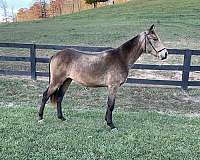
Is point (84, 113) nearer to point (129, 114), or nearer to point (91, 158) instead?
point (129, 114)

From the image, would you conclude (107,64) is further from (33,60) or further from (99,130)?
(33,60)

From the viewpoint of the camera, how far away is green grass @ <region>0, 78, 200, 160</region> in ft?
17.8

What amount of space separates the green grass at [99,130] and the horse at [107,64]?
525 millimetres

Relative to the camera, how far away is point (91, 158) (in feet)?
17.1

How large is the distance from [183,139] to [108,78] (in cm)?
180

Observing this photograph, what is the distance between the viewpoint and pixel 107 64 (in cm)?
672

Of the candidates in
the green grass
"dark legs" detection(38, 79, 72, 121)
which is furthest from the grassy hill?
"dark legs" detection(38, 79, 72, 121)

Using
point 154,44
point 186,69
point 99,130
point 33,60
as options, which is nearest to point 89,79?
point 99,130

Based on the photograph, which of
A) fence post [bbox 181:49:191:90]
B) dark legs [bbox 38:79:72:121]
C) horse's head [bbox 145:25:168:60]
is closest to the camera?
horse's head [bbox 145:25:168:60]

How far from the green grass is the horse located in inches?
20.6

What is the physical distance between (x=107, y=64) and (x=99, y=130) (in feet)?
4.19

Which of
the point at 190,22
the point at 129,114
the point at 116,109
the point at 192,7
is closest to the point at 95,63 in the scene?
the point at 129,114

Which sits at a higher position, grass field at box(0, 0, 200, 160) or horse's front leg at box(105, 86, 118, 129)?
horse's front leg at box(105, 86, 118, 129)

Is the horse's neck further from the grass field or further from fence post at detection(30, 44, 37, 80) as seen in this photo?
fence post at detection(30, 44, 37, 80)
